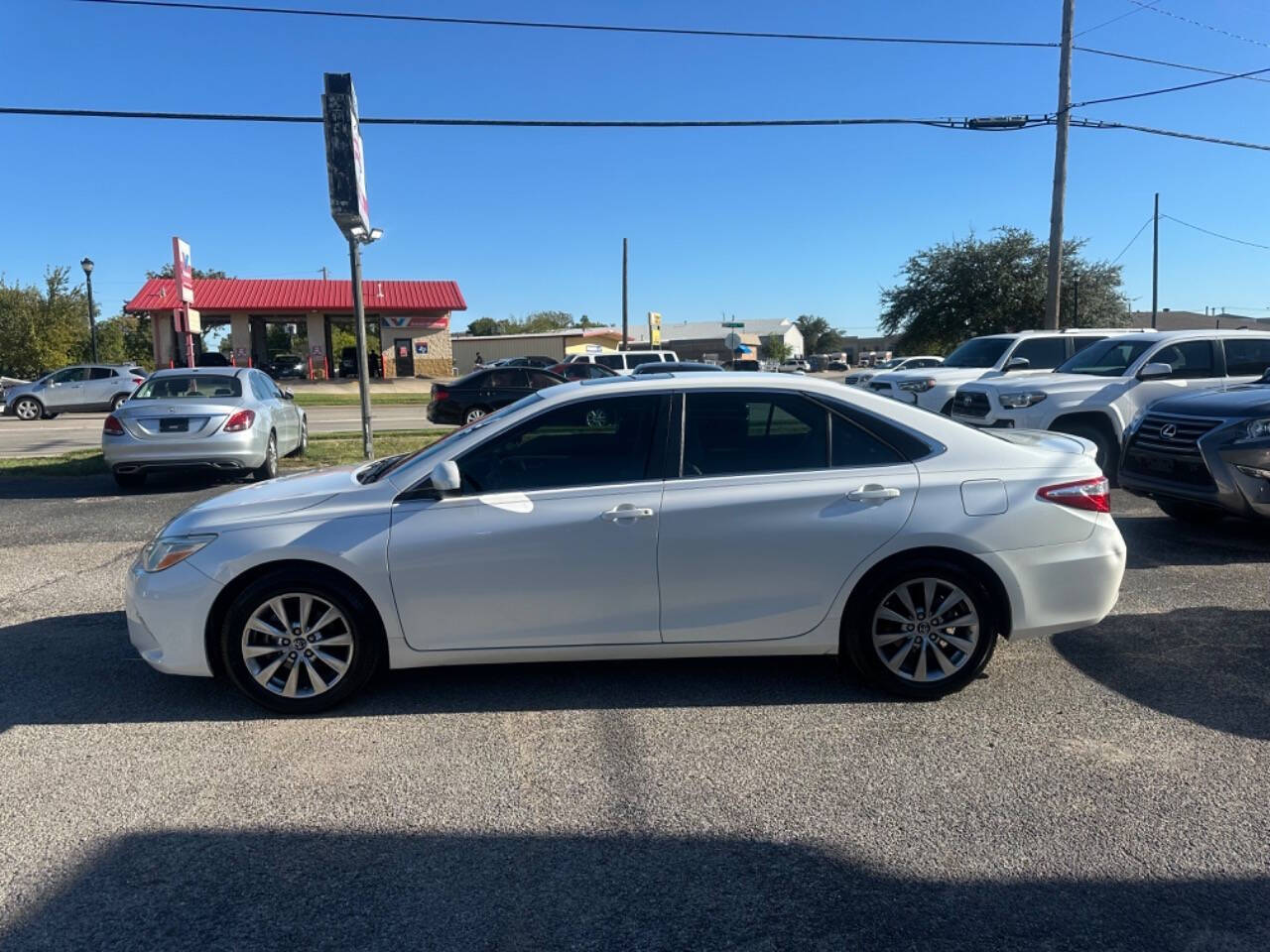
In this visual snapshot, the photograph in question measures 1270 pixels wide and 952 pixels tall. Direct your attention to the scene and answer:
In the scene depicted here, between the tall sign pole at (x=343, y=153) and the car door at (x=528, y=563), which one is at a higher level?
the tall sign pole at (x=343, y=153)

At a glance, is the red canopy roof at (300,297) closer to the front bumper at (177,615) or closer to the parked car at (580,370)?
the parked car at (580,370)

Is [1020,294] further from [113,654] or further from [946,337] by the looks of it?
[113,654]

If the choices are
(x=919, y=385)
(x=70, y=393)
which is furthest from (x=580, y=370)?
(x=70, y=393)

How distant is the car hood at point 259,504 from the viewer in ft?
14.4

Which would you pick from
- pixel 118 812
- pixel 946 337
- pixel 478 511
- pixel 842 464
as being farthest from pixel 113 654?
pixel 946 337

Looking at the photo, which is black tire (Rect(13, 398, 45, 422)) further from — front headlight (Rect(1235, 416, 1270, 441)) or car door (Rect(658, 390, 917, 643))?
front headlight (Rect(1235, 416, 1270, 441))

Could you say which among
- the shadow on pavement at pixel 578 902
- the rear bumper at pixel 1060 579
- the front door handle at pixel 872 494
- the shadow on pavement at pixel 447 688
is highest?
the front door handle at pixel 872 494

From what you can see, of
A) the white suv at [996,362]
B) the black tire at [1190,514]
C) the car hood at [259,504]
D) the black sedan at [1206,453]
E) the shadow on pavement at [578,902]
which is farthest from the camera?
the white suv at [996,362]

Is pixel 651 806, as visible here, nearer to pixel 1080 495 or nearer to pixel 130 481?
pixel 1080 495

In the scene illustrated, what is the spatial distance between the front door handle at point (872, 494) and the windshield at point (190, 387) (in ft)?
30.4

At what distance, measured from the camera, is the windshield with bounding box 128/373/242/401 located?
11403 millimetres

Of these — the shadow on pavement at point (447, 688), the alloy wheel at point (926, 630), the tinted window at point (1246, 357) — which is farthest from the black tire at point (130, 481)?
the tinted window at point (1246, 357)

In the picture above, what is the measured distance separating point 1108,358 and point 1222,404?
4.02 meters

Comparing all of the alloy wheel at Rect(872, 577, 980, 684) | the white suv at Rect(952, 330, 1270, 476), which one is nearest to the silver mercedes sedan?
the alloy wheel at Rect(872, 577, 980, 684)
